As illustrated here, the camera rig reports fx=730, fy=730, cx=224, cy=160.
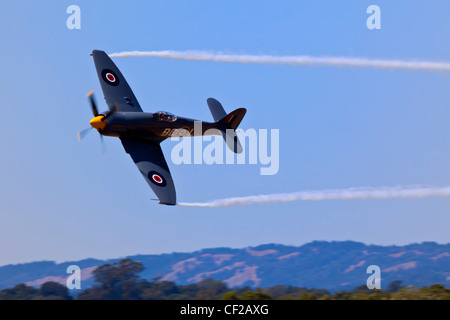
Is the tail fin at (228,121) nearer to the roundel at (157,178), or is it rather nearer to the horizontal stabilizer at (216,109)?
the horizontal stabilizer at (216,109)

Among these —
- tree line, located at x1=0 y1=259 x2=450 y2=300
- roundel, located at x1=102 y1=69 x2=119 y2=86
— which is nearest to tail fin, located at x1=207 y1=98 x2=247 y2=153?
roundel, located at x1=102 y1=69 x2=119 y2=86

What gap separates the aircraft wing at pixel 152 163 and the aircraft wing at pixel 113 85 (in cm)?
224

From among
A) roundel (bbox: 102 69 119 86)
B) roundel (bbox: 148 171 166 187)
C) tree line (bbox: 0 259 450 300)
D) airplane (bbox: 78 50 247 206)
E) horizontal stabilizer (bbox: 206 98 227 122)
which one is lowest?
tree line (bbox: 0 259 450 300)

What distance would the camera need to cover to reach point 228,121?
1441 inches

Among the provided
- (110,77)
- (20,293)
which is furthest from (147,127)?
(20,293)

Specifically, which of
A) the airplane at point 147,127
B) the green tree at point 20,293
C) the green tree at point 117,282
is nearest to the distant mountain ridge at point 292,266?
the green tree at point 20,293

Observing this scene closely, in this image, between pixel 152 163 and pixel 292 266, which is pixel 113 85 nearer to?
pixel 152 163

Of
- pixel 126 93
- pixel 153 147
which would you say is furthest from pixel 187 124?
pixel 126 93

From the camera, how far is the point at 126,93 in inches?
1448

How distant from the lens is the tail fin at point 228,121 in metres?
35.1

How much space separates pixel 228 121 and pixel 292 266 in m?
65.1

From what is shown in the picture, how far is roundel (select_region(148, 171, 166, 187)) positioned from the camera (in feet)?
107

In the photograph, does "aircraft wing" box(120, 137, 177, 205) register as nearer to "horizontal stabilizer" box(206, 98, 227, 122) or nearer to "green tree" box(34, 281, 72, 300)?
"horizontal stabilizer" box(206, 98, 227, 122)
